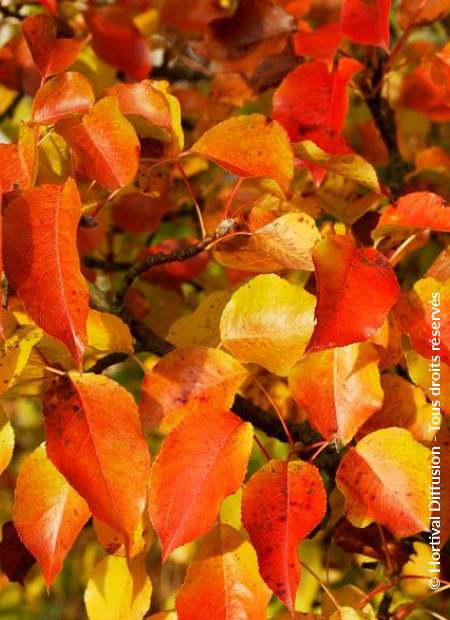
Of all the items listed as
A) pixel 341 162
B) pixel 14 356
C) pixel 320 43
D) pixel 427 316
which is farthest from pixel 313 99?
pixel 14 356

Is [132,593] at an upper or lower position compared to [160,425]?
lower

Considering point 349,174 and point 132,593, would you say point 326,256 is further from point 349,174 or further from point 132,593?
point 132,593

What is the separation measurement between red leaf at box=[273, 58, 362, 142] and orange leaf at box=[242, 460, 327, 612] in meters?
0.34

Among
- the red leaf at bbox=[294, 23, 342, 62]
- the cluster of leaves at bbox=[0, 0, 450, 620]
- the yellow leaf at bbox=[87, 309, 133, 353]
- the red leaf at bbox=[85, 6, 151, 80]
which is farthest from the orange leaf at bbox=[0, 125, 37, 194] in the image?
the red leaf at bbox=[85, 6, 151, 80]

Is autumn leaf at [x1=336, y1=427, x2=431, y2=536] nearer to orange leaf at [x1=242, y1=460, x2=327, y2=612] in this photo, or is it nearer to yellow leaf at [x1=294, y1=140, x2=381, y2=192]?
orange leaf at [x1=242, y1=460, x2=327, y2=612]

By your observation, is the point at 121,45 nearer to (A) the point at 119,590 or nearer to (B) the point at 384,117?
(B) the point at 384,117

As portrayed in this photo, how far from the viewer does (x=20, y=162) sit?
23.8 inches

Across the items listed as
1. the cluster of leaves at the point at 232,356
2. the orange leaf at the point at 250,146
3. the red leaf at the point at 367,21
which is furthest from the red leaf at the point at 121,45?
the orange leaf at the point at 250,146

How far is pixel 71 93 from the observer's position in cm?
68

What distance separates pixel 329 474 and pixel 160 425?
220 mm

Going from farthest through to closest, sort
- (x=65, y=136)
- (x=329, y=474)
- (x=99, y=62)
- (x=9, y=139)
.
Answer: (x=9, y=139) → (x=99, y=62) → (x=329, y=474) → (x=65, y=136)

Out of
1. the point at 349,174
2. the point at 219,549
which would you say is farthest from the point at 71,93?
the point at 219,549

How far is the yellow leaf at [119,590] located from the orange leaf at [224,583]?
0.09m

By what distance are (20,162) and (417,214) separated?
285mm
